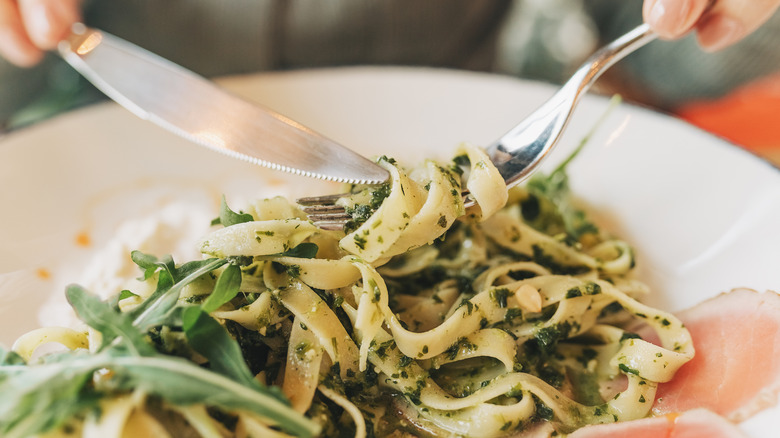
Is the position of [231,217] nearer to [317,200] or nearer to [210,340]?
[317,200]

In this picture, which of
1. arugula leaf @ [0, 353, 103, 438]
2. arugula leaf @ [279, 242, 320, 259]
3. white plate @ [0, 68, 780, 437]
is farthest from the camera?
white plate @ [0, 68, 780, 437]

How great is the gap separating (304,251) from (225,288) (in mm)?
311

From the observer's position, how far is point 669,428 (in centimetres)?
196

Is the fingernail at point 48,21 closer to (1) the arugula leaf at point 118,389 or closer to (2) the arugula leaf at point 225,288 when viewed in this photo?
(2) the arugula leaf at point 225,288

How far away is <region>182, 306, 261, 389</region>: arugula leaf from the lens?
5.63 feet

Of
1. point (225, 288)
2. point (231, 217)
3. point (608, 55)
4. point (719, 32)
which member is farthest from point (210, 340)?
point (719, 32)

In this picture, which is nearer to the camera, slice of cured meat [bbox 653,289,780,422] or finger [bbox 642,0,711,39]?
slice of cured meat [bbox 653,289,780,422]

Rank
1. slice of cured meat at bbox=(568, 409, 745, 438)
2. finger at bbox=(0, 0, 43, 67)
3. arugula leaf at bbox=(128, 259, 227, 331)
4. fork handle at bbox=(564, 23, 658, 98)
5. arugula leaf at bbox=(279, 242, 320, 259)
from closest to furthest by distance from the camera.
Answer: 1. arugula leaf at bbox=(128, 259, 227, 331)
2. slice of cured meat at bbox=(568, 409, 745, 438)
3. arugula leaf at bbox=(279, 242, 320, 259)
4. fork handle at bbox=(564, 23, 658, 98)
5. finger at bbox=(0, 0, 43, 67)

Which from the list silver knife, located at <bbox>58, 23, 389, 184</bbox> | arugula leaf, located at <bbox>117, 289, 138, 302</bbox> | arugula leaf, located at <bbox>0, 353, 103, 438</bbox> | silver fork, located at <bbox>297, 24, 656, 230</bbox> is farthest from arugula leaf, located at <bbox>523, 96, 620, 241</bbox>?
arugula leaf, located at <bbox>0, 353, 103, 438</bbox>

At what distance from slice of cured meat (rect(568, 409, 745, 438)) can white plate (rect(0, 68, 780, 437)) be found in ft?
2.27

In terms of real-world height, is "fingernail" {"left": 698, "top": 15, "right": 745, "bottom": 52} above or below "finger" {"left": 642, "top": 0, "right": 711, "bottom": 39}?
above

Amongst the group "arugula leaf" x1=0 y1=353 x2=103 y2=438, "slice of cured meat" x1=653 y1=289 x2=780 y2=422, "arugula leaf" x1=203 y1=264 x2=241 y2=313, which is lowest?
"arugula leaf" x1=0 y1=353 x2=103 y2=438

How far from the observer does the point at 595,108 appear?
323 centimetres

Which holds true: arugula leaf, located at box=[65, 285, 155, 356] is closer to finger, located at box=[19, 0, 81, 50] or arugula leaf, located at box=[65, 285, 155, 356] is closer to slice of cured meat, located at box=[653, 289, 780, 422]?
finger, located at box=[19, 0, 81, 50]
